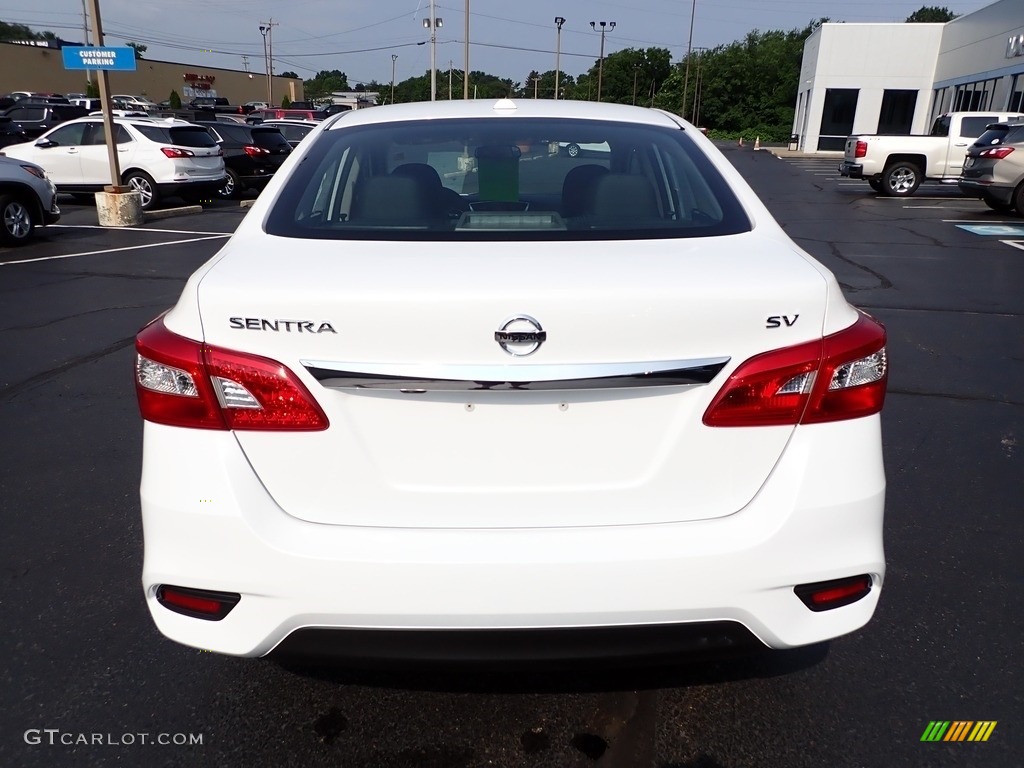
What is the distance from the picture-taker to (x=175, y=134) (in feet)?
52.2

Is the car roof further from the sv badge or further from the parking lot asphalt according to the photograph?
the parking lot asphalt

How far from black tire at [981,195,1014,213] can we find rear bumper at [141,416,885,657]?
17801mm

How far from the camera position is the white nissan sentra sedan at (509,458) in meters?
1.90

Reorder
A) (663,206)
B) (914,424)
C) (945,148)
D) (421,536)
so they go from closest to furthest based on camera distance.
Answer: (421,536) < (663,206) < (914,424) < (945,148)

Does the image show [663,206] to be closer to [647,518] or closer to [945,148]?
[647,518]

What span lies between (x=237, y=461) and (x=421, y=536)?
0.46 meters

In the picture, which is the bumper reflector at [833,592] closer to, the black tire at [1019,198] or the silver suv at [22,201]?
the silver suv at [22,201]

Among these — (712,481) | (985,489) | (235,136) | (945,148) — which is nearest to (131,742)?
(712,481)

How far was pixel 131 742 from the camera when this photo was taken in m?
2.46

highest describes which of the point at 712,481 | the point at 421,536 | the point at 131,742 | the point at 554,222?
the point at 554,222

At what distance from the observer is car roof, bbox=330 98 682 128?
124 inches

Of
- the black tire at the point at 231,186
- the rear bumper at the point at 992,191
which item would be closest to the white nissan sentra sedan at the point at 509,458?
the rear bumper at the point at 992,191
